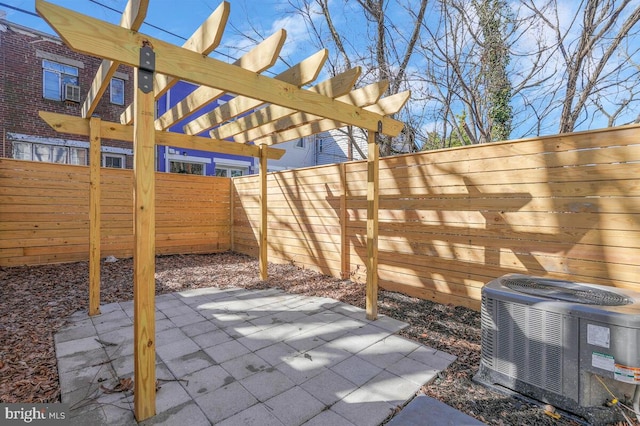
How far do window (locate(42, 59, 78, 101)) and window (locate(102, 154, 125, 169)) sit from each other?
198 cm

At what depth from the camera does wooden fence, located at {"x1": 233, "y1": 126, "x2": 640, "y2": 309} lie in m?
2.58

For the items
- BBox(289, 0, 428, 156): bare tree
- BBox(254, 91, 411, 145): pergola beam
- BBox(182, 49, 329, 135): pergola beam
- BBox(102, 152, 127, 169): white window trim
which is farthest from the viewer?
BBox(102, 152, 127, 169): white window trim

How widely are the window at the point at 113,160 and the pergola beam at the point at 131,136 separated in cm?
589

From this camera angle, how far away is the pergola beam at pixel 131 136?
3.29 meters

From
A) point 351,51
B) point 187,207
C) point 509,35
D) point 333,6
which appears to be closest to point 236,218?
point 187,207

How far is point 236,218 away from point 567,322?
21.8 feet

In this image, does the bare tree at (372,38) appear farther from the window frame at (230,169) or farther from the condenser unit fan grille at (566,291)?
the window frame at (230,169)

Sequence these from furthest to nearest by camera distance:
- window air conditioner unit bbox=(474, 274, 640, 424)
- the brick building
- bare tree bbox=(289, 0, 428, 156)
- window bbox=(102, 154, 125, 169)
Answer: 1. window bbox=(102, 154, 125, 169)
2. the brick building
3. bare tree bbox=(289, 0, 428, 156)
4. window air conditioner unit bbox=(474, 274, 640, 424)

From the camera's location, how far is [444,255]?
3629 mm

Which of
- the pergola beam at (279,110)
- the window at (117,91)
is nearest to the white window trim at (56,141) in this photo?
the window at (117,91)

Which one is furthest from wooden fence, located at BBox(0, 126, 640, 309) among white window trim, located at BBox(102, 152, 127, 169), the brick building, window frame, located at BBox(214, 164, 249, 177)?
window frame, located at BBox(214, 164, 249, 177)

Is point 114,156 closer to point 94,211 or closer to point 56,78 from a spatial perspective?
point 56,78

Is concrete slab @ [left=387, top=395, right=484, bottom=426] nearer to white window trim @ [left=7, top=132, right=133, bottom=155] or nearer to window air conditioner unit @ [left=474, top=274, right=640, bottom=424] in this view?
window air conditioner unit @ [left=474, top=274, right=640, bottom=424]

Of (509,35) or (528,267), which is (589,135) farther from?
(509,35)
